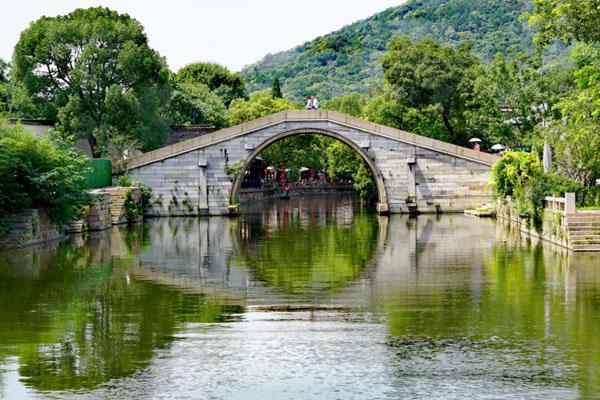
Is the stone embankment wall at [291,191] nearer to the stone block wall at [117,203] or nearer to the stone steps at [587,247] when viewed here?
the stone block wall at [117,203]

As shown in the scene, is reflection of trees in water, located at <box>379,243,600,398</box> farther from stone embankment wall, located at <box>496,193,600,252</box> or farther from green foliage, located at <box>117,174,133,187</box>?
green foliage, located at <box>117,174,133,187</box>

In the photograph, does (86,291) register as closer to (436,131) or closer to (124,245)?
(124,245)

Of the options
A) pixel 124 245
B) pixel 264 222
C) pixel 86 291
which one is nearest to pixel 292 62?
pixel 264 222

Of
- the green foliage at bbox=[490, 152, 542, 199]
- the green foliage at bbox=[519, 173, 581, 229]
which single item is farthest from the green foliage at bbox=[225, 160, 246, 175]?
the green foliage at bbox=[519, 173, 581, 229]

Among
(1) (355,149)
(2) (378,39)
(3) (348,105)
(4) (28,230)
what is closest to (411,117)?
(1) (355,149)

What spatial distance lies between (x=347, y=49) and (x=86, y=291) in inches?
5714

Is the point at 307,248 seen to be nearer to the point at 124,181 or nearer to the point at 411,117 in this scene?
the point at 124,181

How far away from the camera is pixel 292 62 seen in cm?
17462

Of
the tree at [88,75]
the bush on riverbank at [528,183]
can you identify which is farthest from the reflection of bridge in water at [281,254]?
the tree at [88,75]

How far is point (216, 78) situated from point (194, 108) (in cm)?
2126

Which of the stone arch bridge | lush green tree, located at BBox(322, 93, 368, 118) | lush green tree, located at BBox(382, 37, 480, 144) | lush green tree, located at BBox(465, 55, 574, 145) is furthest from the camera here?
lush green tree, located at BBox(322, 93, 368, 118)

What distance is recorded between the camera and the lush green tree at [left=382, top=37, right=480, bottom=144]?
5719cm

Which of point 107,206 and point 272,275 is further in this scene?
point 107,206

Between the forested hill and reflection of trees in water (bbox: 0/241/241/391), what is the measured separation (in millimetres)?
118218
